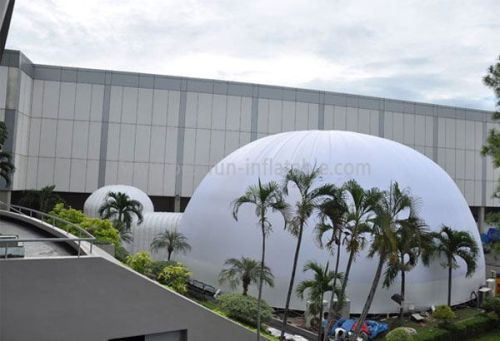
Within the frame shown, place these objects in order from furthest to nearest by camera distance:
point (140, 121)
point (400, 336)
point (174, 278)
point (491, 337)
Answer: point (140, 121)
point (491, 337)
point (174, 278)
point (400, 336)

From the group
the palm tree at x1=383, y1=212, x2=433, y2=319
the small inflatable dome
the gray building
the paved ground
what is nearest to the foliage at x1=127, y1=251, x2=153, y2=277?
the paved ground

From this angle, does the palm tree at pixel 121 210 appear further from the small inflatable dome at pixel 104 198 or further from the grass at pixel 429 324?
the grass at pixel 429 324

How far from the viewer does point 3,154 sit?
36.5 meters

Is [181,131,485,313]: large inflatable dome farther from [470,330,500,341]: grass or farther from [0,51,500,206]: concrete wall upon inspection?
[0,51,500,206]: concrete wall

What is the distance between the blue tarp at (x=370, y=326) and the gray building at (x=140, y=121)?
3122 centimetres

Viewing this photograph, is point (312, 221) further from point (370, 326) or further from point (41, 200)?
point (41, 200)

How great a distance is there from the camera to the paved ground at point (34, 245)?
34.8ft

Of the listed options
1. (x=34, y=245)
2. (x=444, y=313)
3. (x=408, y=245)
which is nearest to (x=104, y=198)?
(x=34, y=245)

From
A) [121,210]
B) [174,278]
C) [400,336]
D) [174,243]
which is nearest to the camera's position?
[400,336]

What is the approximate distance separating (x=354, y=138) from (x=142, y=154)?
2669cm

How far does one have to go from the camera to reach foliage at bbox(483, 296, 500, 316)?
71.9 ft

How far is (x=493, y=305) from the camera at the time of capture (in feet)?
72.1

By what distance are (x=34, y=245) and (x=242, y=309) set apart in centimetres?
733

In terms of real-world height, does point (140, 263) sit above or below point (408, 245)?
below
